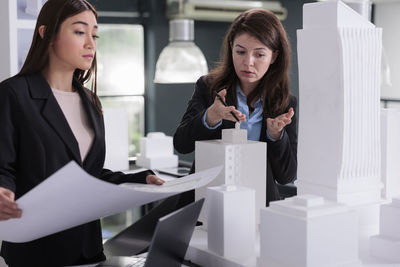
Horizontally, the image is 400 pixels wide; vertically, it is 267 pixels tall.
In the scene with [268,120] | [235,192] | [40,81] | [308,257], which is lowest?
[308,257]

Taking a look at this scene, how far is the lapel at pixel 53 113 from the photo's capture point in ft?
5.06

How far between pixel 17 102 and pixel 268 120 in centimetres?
70

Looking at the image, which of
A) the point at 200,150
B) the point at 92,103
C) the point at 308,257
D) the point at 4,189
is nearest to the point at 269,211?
the point at 308,257

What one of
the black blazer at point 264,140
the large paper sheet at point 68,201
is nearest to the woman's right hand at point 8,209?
the large paper sheet at point 68,201

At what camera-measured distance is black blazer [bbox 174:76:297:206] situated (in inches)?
70.9

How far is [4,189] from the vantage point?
1.28 meters

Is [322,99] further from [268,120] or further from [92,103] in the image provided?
[92,103]

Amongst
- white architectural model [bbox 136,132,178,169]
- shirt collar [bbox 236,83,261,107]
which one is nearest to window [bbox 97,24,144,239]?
white architectural model [bbox 136,132,178,169]

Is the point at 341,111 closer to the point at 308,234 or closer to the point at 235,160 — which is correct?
the point at 235,160

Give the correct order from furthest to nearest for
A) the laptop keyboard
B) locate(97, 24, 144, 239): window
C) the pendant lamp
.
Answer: locate(97, 24, 144, 239): window < the pendant lamp < the laptop keyboard

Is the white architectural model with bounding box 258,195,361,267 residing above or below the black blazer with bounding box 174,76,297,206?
below

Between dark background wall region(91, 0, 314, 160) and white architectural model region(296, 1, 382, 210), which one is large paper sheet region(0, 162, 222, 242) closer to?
white architectural model region(296, 1, 382, 210)

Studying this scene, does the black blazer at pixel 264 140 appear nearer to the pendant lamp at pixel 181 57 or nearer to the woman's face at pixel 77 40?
the woman's face at pixel 77 40

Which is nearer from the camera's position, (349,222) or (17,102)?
(349,222)
